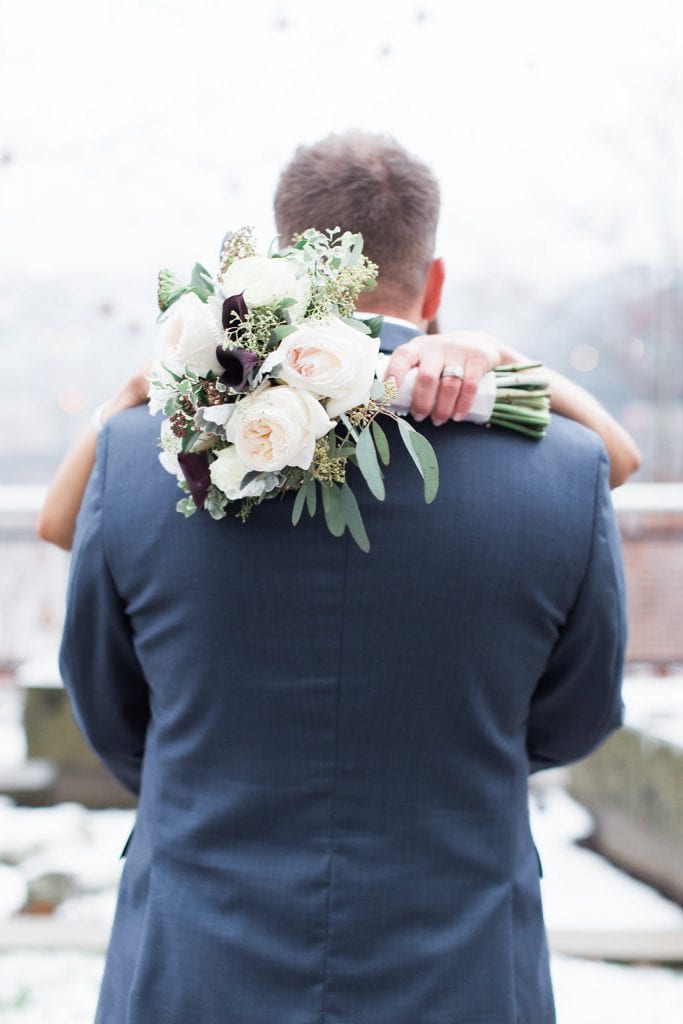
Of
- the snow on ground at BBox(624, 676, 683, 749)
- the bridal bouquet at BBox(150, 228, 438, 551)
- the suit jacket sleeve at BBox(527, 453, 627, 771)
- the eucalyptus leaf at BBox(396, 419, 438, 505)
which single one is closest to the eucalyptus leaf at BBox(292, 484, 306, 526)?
the bridal bouquet at BBox(150, 228, 438, 551)

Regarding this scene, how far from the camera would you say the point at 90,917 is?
2.74 metres

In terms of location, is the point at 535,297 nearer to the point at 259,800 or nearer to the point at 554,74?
the point at 554,74

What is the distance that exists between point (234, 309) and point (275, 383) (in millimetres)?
76

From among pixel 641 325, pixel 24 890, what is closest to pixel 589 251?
pixel 641 325

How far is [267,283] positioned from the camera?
809 mm

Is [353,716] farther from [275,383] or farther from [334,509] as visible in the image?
[275,383]

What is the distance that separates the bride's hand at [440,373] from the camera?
89 cm

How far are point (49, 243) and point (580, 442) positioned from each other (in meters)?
2.39

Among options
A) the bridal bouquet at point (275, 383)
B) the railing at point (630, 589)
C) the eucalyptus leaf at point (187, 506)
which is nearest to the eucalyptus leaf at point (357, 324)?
the bridal bouquet at point (275, 383)

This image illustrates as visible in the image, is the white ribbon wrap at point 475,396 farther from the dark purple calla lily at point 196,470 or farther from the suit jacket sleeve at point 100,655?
the suit jacket sleeve at point 100,655

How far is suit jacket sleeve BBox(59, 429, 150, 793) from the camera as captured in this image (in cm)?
102

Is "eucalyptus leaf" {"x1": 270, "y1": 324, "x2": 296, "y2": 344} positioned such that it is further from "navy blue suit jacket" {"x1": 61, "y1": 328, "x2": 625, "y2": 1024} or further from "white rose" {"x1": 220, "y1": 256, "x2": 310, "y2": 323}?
"navy blue suit jacket" {"x1": 61, "y1": 328, "x2": 625, "y2": 1024}

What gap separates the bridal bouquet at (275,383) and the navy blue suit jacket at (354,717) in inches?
3.5

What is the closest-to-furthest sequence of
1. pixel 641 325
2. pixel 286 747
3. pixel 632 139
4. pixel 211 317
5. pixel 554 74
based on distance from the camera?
1. pixel 211 317
2. pixel 286 747
3. pixel 554 74
4. pixel 632 139
5. pixel 641 325
